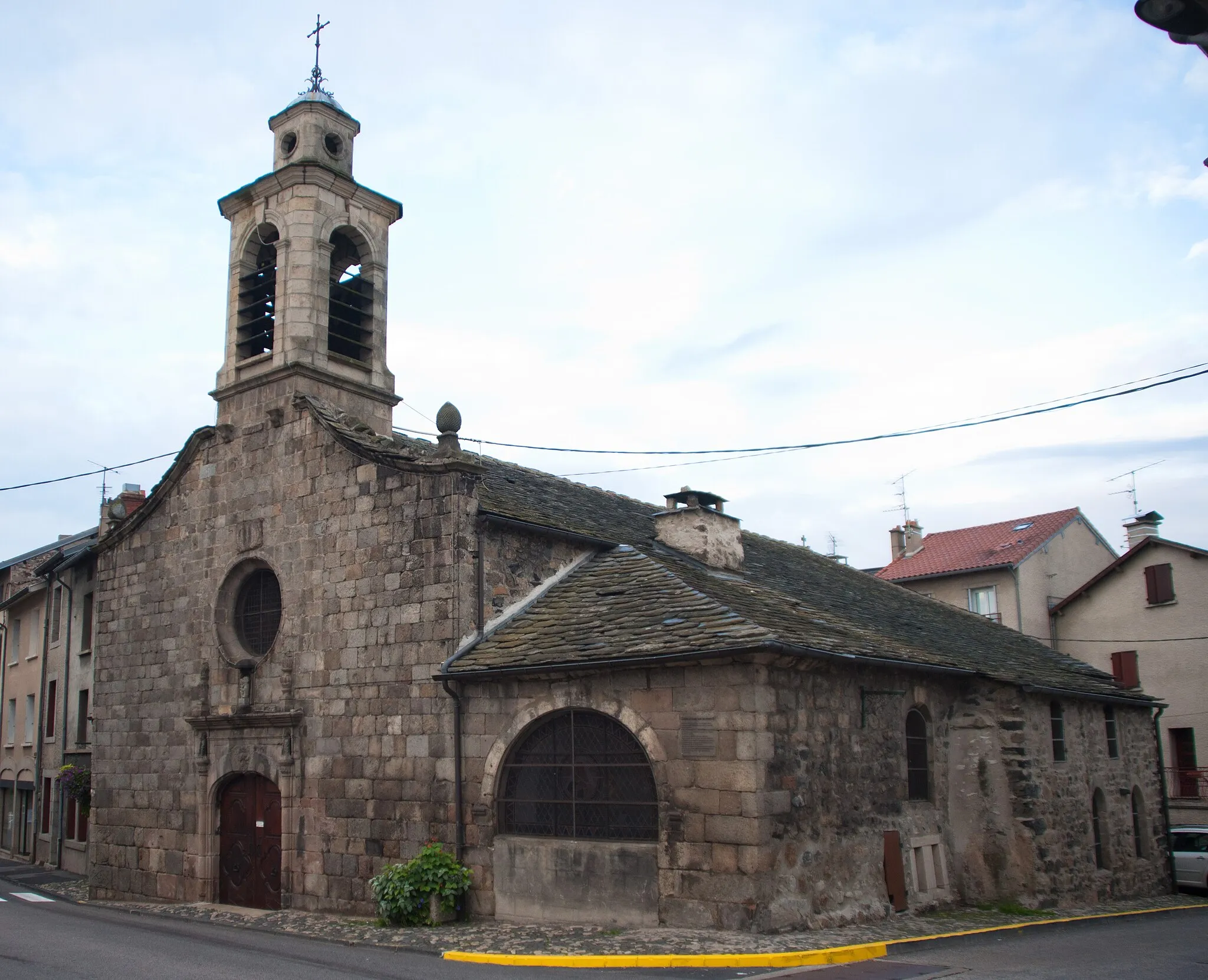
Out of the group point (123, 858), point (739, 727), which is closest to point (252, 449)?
point (123, 858)

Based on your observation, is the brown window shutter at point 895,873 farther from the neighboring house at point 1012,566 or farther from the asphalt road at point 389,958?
the neighboring house at point 1012,566

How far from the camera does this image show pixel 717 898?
1118 cm

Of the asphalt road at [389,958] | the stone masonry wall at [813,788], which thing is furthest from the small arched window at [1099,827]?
the asphalt road at [389,958]

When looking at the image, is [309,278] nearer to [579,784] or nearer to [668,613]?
[668,613]

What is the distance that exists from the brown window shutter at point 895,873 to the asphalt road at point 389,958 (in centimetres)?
127

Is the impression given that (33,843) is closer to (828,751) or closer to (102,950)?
(102,950)

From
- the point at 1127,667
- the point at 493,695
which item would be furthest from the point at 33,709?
the point at 1127,667

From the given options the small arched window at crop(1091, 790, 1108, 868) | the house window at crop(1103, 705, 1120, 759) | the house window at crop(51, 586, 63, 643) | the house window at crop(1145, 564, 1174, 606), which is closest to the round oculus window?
the house window at crop(51, 586, 63, 643)

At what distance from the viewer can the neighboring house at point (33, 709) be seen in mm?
26305

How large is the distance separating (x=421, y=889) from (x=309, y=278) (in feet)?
30.0

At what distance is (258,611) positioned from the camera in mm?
16359

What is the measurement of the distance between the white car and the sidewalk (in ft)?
24.8

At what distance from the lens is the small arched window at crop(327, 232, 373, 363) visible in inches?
675

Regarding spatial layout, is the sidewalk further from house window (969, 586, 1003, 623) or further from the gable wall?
house window (969, 586, 1003, 623)
